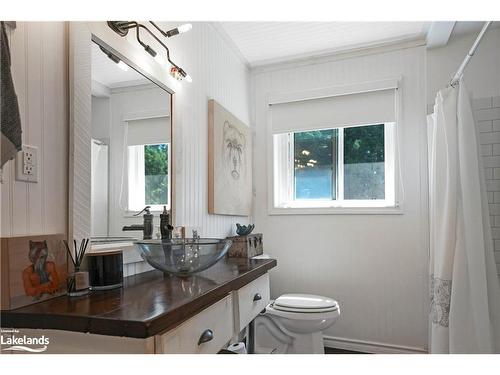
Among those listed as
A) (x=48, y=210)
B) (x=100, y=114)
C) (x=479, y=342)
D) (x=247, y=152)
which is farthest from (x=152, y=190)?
(x=479, y=342)

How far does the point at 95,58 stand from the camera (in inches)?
50.9

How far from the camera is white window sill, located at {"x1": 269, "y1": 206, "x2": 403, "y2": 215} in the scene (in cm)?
256

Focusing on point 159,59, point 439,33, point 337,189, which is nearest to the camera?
point 159,59

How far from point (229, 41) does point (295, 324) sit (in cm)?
203

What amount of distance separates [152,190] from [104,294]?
65 cm

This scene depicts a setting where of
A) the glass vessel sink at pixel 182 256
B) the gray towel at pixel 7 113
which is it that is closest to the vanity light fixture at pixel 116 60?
the gray towel at pixel 7 113

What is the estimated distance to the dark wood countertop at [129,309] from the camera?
2.61ft

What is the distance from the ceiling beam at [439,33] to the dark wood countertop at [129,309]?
6.89 feet

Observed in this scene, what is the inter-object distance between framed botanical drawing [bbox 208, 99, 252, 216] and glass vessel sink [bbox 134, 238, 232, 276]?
832mm

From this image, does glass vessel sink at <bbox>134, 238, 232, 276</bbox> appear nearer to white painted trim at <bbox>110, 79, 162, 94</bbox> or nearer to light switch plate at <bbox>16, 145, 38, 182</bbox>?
light switch plate at <bbox>16, 145, 38, 182</bbox>

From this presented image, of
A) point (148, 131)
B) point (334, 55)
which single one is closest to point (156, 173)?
point (148, 131)

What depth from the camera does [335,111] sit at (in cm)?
271
